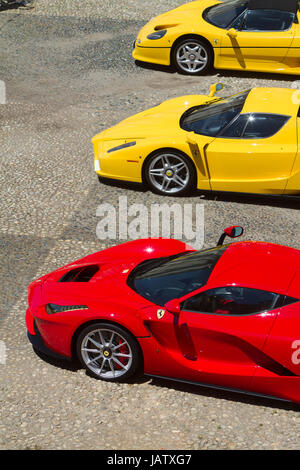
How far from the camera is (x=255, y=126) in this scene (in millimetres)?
8609

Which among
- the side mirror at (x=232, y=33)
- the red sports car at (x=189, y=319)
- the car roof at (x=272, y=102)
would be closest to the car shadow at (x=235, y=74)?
the side mirror at (x=232, y=33)

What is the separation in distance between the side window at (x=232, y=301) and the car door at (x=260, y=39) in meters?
7.70

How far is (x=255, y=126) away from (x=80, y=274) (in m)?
3.48

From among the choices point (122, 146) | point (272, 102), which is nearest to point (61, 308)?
point (122, 146)

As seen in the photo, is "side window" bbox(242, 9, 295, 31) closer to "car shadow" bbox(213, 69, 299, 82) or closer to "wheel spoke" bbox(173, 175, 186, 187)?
"car shadow" bbox(213, 69, 299, 82)

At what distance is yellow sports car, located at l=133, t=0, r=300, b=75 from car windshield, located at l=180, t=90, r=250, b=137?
327cm

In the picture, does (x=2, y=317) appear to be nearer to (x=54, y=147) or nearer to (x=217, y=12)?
(x=54, y=147)

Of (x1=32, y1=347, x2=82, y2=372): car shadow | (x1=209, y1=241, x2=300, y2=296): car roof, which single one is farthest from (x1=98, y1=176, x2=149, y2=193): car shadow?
(x1=32, y1=347, x2=82, y2=372): car shadow

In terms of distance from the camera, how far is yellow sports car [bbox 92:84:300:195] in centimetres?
848

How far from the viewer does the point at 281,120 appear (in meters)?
8.49

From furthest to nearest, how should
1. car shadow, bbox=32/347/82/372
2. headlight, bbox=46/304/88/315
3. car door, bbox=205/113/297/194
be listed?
1. car door, bbox=205/113/297/194
2. car shadow, bbox=32/347/82/372
3. headlight, bbox=46/304/88/315

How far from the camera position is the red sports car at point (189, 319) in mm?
5457

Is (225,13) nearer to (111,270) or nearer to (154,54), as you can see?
(154,54)

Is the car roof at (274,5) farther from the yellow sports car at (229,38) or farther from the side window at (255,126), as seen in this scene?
the side window at (255,126)
